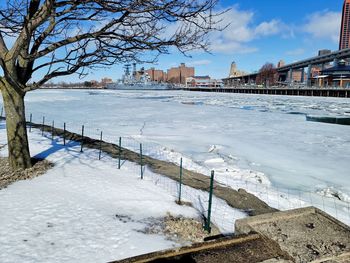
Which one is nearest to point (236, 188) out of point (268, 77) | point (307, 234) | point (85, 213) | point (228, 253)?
point (85, 213)

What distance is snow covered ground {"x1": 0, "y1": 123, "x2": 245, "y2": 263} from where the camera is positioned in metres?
4.07

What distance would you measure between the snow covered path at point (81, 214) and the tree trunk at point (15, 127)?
2.73ft

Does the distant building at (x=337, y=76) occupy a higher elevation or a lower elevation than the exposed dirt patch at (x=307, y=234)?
higher

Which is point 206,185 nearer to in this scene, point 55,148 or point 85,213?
point 85,213

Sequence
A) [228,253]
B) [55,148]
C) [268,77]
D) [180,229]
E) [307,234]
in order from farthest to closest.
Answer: [268,77] < [55,148] < [180,229] < [307,234] < [228,253]

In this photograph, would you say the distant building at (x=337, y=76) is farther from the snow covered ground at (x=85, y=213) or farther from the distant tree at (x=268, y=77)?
the snow covered ground at (x=85, y=213)

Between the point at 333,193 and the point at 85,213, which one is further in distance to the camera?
the point at 333,193

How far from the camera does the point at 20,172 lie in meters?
7.37

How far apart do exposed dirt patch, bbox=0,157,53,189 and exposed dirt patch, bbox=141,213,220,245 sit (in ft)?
12.0

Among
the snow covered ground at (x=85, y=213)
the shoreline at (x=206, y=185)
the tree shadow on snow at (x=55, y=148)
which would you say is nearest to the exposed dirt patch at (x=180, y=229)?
the snow covered ground at (x=85, y=213)

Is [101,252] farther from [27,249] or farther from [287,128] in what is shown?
[287,128]

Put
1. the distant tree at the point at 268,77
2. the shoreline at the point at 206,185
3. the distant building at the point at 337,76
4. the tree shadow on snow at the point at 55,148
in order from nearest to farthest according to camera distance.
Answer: the shoreline at the point at 206,185, the tree shadow on snow at the point at 55,148, the distant building at the point at 337,76, the distant tree at the point at 268,77

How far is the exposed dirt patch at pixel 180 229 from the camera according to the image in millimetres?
4637

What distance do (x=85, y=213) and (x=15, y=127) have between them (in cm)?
354
